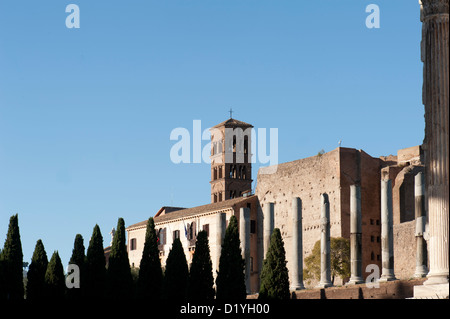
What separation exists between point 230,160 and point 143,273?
4111 centimetres

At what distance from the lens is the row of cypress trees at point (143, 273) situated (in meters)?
31.7

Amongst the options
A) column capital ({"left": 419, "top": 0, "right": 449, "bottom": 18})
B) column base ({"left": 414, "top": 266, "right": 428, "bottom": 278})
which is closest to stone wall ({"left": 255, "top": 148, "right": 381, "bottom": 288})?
column base ({"left": 414, "top": 266, "right": 428, "bottom": 278})

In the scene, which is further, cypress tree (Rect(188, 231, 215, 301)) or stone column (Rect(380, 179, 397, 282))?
stone column (Rect(380, 179, 397, 282))

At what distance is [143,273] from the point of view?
3728 centimetres

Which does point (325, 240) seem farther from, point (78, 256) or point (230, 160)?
point (230, 160)

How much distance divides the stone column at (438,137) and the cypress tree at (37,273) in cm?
2448

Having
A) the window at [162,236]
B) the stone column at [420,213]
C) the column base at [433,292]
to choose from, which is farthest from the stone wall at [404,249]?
the column base at [433,292]

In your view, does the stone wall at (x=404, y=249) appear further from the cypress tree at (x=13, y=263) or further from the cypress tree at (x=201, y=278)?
the cypress tree at (x=13, y=263)

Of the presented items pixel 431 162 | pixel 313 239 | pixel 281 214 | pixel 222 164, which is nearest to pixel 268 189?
pixel 281 214

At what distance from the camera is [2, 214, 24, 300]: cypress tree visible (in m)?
37.9

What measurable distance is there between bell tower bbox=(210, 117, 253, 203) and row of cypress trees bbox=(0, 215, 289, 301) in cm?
3547

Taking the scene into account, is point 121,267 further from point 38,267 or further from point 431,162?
point 431,162

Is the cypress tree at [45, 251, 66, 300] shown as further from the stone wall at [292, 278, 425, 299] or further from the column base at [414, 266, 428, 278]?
the column base at [414, 266, 428, 278]
